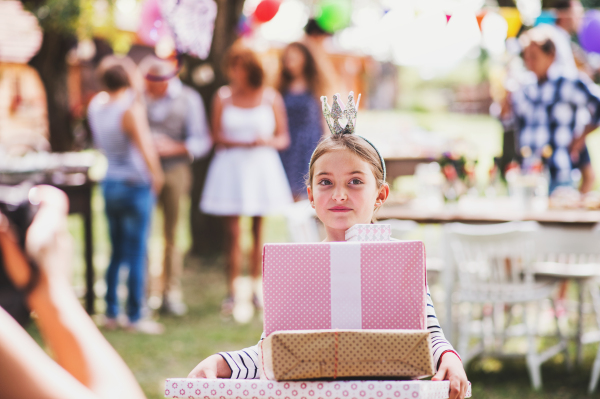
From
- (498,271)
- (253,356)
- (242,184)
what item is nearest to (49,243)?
(253,356)

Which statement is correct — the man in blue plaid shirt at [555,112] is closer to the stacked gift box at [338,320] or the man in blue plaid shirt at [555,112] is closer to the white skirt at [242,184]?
the white skirt at [242,184]

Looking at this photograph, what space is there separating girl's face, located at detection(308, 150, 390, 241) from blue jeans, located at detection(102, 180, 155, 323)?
10.4 feet

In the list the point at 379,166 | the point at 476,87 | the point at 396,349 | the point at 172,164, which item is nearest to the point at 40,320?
the point at 396,349

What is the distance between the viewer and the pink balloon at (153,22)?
216 inches

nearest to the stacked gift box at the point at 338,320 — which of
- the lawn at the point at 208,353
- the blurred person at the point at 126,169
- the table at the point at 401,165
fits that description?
the lawn at the point at 208,353

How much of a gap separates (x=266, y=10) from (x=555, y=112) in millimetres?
3314

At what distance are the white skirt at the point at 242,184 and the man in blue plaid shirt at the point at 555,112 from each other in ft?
6.33

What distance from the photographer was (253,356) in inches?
63.4

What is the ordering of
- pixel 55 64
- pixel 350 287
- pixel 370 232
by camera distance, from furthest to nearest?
pixel 55 64
pixel 370 232
pixel 350 287

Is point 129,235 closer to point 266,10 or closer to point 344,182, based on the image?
point 266,10

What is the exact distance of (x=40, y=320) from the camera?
81 cm

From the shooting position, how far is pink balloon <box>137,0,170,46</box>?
18.0 feet

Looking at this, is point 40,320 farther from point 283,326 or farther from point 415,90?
point 415,90

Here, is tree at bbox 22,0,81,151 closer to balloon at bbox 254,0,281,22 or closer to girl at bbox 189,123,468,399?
balloon at bbox 254,0,281,22
